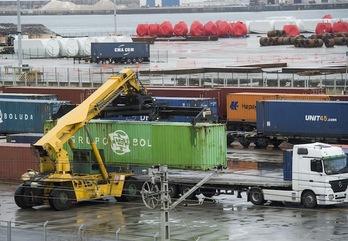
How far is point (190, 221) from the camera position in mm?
42688

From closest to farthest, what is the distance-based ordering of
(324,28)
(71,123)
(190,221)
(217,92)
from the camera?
(190,221) < (71,123) < (217,92) < (324,28)

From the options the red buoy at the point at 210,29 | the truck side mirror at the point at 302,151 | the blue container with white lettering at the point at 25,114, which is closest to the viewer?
the truck side mirror at the point at 302,151

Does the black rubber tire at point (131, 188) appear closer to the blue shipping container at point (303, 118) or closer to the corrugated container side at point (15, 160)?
the corrugated container side at point (15, 160)

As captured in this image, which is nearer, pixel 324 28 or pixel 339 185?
pixel 339 185

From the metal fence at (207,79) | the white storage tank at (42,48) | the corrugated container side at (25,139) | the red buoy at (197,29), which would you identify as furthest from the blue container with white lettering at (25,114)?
the red buoy at (197,29)

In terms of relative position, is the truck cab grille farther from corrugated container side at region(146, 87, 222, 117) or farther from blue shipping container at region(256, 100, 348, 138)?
corrugated container side at region(146, 87, 222, 117)

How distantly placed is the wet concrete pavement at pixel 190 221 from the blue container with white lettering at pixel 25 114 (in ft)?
58.8

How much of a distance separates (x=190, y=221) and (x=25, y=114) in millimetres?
27793

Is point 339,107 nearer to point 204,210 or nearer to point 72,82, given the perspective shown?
point 204,210

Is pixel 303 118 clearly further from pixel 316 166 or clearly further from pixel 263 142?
pixel 316 166

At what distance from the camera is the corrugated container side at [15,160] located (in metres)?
53.3

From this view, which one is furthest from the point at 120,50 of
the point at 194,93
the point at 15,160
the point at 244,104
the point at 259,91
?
the point at 15,160

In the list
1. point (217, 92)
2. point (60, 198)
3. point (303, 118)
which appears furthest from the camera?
point (217, 92)

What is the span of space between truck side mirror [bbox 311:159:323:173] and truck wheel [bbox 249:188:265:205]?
284 centimetres
